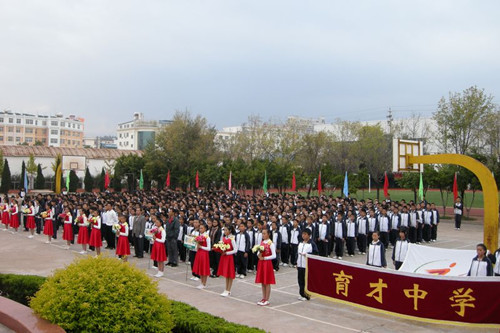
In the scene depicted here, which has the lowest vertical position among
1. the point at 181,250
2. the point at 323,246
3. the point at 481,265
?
the point at 181,250

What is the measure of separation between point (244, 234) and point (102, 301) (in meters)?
7.08

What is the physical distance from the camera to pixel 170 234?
1457 centimetres

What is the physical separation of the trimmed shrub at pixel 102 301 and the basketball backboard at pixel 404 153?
8.12 metres

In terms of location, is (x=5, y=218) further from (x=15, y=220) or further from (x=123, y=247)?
(x=123, y=247)

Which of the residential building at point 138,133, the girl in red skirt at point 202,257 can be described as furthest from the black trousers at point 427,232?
the residential building at point 138,133

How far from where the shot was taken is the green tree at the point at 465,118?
93.1 feet

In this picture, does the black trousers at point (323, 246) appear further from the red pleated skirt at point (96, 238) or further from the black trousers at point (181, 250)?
the red pleated skirt at point (96, 238)

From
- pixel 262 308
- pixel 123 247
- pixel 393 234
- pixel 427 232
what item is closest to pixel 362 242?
pixel 393 234

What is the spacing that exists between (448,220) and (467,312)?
75.2 ft

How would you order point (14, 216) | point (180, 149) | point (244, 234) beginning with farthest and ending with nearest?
1. point (180, 149)
2. point (14, 216)
3. point (244, 234)

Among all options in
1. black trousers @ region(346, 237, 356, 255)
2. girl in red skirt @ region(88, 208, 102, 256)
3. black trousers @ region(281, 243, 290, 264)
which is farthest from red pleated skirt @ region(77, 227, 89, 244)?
black trousers @ region(346, 237, 356, 255)

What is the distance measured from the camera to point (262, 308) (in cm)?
995

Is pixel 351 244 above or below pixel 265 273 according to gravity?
below

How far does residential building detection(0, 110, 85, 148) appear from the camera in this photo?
110750 mm
